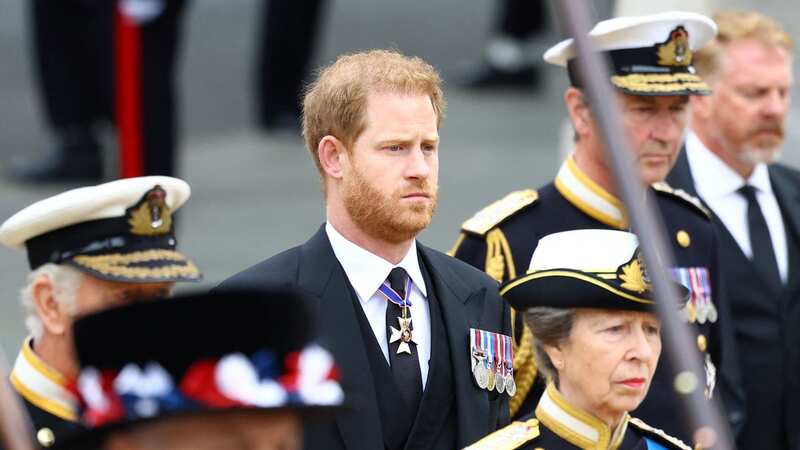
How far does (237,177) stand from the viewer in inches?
373

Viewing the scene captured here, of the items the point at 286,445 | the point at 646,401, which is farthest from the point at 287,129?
the point at 286,445

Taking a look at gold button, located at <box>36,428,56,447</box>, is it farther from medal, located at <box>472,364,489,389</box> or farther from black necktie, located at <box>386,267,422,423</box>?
medal, located at <box>472,364,489,389</box>

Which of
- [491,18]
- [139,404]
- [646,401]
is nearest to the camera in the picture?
[139,404]

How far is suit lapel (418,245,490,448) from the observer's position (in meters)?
3.98

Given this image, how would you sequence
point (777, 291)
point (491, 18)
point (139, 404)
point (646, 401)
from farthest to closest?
point (491, 18)
point (777, 291)
point (646, 401)
point (139, 404)

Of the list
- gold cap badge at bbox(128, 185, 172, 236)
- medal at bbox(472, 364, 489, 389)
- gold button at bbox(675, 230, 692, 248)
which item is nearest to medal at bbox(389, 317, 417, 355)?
medal at bbox(472, 364, 489, 389)

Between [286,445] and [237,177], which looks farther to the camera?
[237,177]

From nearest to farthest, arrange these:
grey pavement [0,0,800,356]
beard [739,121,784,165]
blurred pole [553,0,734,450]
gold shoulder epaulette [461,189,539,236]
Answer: blurred pole [553,0,734,450]
gold shoulder epaulette [461,189,539,236]
beard [739,121,784,165]
grey pavement [0,0,800,356]

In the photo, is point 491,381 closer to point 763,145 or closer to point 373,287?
point 373,287

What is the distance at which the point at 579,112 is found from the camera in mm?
5016

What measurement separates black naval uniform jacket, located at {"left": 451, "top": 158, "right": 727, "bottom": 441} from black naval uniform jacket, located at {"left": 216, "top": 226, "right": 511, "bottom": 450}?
564 mm

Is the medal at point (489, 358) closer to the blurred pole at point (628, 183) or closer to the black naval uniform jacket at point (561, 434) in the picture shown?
the black naval uniform jacket at point (561, 434)

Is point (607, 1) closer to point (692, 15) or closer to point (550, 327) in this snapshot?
point (692, 15)

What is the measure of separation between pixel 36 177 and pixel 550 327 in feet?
17.3
